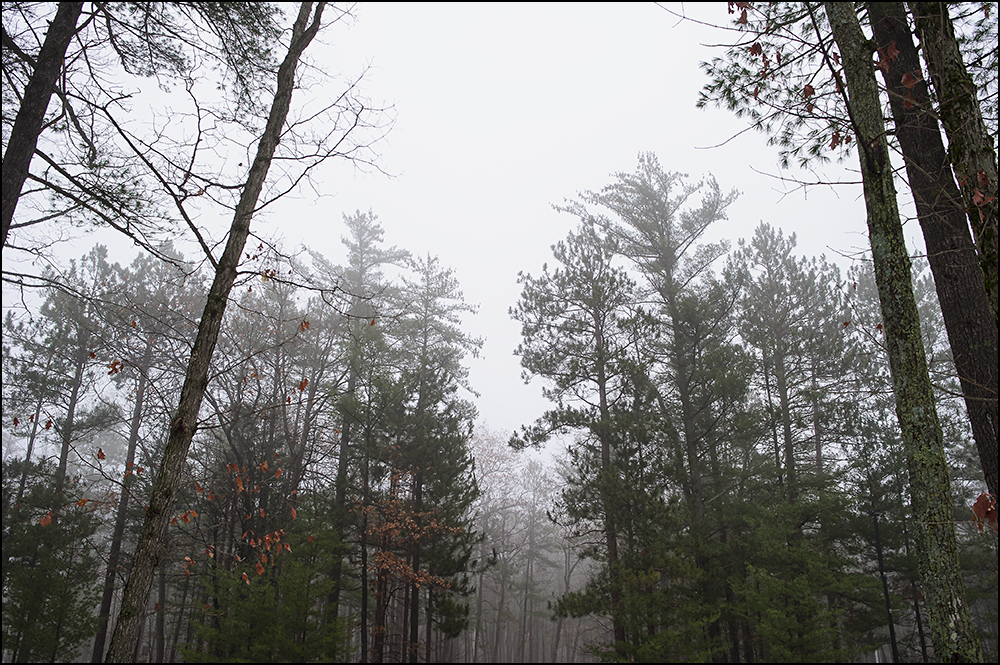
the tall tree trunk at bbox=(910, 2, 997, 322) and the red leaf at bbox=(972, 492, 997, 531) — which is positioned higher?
the tall tree trunk at bbox=(910, 2, 997, 322)

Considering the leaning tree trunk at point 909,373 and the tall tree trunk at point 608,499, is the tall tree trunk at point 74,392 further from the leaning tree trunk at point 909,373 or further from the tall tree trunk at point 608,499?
the leaning tree trunk at point 909,373

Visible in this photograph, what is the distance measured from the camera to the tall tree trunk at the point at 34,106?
4.02 metres

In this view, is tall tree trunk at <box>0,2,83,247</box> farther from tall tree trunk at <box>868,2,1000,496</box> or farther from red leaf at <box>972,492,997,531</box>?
red leaf at <box>972,492,997,531</box>

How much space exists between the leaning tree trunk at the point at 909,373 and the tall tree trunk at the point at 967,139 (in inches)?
14.2

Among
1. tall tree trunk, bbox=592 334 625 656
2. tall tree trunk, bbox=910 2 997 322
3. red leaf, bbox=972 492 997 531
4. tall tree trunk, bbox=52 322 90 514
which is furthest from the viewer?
tall tree trunk, bbox=52 322 90 514

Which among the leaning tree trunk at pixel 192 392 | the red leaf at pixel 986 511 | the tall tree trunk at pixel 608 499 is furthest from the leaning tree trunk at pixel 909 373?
the tall tree trunk at pixel 608 499

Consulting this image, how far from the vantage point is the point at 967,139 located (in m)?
3.10

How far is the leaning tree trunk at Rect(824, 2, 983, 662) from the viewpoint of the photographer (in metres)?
2.95

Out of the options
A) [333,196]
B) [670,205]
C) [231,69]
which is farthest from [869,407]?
[231,69]

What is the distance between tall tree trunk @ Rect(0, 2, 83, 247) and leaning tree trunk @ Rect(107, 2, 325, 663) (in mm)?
1645

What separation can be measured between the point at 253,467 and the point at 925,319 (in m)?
22.6

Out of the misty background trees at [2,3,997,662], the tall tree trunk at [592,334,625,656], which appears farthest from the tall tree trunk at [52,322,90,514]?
the tall tree trunk at [592,334,625,656]

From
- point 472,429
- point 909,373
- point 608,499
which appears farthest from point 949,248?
point 472,429

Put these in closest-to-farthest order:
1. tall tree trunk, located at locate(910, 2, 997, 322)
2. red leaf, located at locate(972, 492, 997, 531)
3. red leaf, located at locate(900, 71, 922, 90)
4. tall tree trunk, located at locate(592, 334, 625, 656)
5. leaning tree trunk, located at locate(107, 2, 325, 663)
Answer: red leaf, located at locate(972, 492, 997, 531) → tall tree trunk, located at locate(910, 2, 997, 322) → leaning tree trunk, located at locate(107, 2, 325, 663) → red leaf, located at locate(900, 71, 922, 90) → tall tree trunk, located at locate(592, 334, 625, 656)
